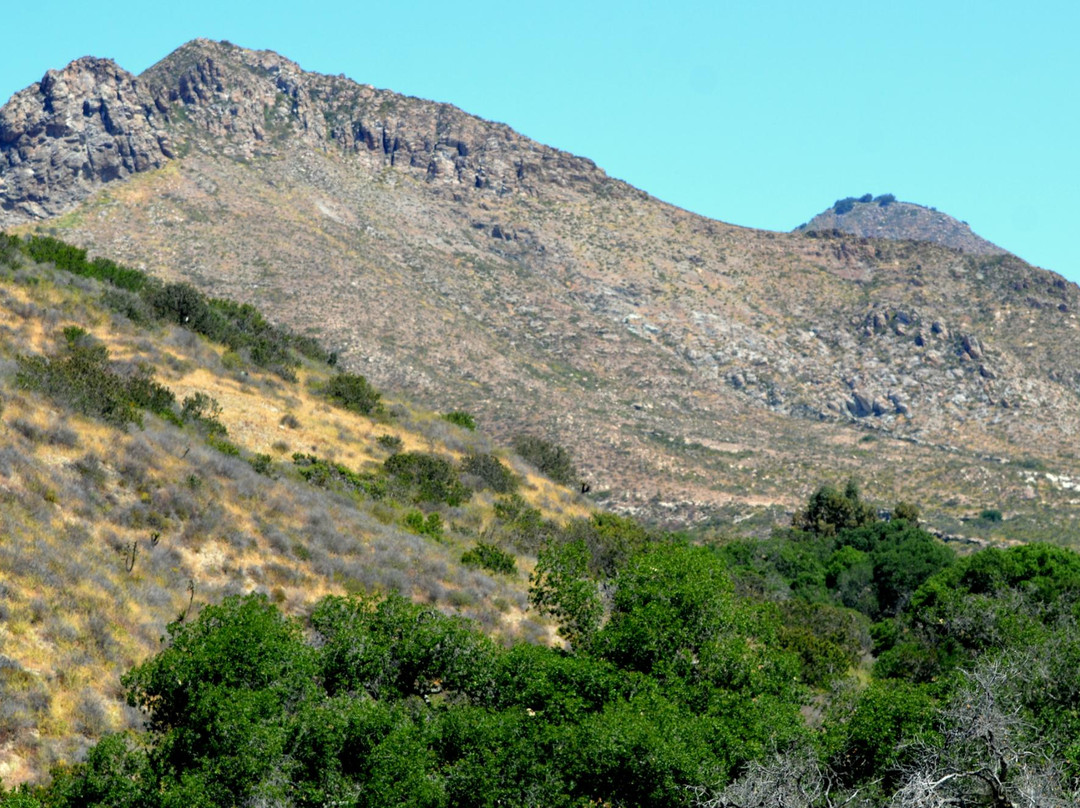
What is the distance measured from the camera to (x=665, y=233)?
103125 millimetres

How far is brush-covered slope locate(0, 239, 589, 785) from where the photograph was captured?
1664 centimetres

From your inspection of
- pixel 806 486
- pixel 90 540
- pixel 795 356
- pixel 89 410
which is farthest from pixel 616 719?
pixel 795 356

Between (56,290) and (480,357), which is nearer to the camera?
(56,290)

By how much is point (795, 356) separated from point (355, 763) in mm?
77335

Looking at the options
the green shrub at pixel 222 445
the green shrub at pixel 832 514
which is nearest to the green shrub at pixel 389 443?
the green shrub at pixel 222 445

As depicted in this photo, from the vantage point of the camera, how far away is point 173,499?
22531 mm

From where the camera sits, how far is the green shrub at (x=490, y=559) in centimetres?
2647

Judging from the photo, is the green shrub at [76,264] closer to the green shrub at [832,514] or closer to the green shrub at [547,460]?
the green shrub at [547,460]

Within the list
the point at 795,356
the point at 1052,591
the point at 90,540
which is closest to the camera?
the point at 90,540

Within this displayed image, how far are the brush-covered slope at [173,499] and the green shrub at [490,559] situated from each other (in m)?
0.16

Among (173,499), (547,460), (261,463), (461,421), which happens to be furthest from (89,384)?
(547,460)

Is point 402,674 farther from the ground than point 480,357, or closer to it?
closer to it

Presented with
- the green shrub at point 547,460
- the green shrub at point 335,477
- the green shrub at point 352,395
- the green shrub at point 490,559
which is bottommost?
the green shrub at point 490,559

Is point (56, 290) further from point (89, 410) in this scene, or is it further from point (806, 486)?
point (806, 486)
